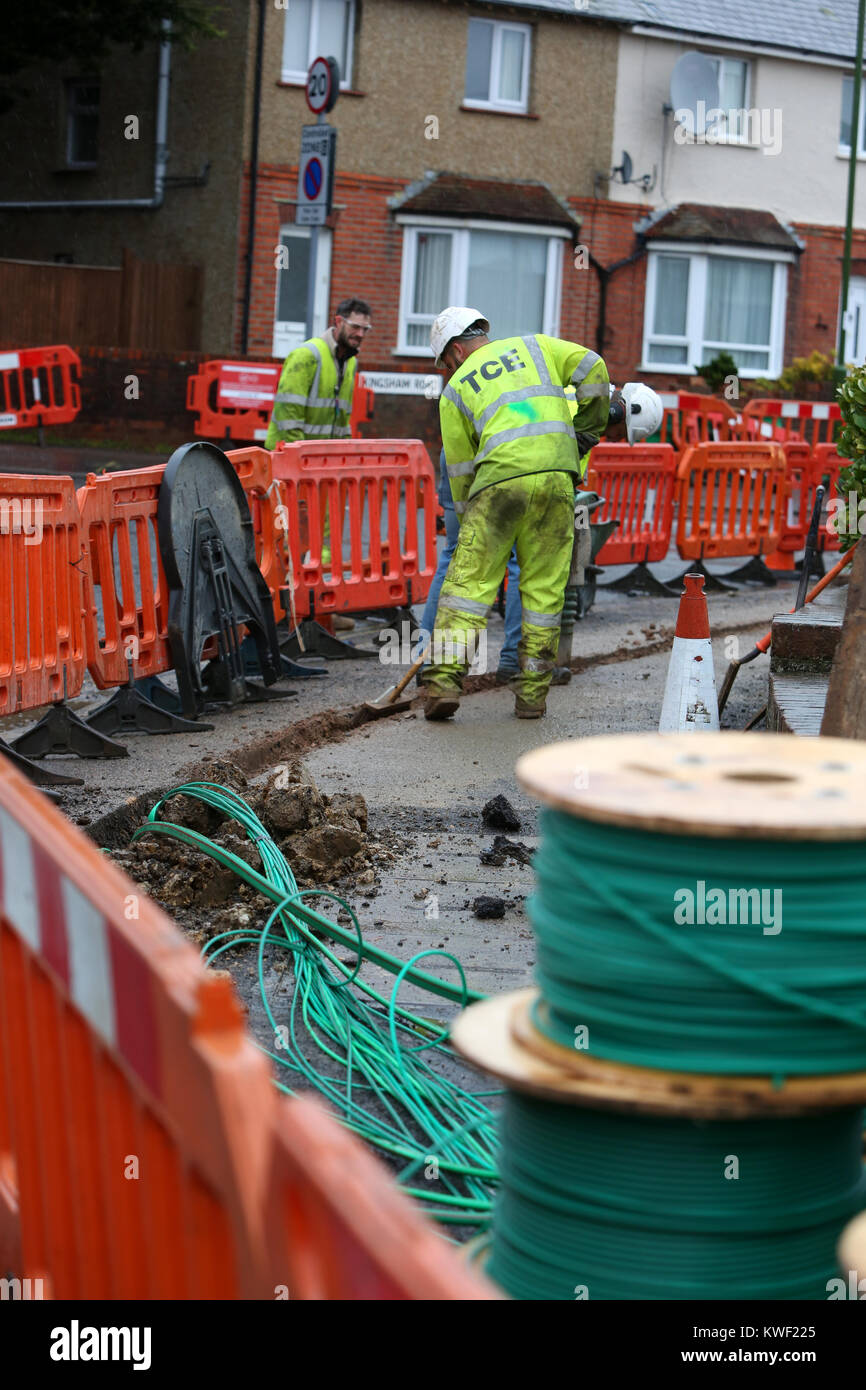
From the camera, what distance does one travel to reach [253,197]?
2508 centimetres

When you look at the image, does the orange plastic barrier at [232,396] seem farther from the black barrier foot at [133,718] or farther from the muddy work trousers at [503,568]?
the black barrier foot at [133,718]

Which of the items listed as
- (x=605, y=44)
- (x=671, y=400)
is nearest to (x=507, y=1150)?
(x=671, y=400)

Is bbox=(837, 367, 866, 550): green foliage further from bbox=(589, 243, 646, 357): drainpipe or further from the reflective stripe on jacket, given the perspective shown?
bbox=(589, 243, 646, 357): drainpipe

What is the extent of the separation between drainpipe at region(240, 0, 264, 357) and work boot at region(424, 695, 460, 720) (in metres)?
16.9

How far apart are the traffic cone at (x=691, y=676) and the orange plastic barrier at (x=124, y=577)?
2.43 m

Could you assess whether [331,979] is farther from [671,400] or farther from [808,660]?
[671,400]

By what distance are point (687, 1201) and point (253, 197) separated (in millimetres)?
24202

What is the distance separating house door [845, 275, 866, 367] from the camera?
99.2 ft

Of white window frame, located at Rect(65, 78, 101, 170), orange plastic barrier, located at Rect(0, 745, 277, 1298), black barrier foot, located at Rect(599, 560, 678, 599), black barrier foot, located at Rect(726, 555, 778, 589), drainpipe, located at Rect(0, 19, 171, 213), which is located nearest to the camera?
orange plastic barrier, located at Rect(0, 745, 277, 1298)

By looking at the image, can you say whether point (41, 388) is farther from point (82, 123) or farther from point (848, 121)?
point (848, 121)

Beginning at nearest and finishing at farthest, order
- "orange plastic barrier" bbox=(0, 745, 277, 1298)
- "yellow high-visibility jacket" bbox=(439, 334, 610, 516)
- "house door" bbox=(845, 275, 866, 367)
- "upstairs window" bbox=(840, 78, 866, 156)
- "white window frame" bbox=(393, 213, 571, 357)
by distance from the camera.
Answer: "orange plastic barrier" bbox=(0, 745, 277, 1298) → "yellow high-visibility jacket" bbox=(439, 334, 610, 516) → "white window frame" bbox=(393, 213, 571, 357) → "upstairs window" bbox=(840, 78, 866, 156) → "house door" bbox=(845, 275, 866, 367)

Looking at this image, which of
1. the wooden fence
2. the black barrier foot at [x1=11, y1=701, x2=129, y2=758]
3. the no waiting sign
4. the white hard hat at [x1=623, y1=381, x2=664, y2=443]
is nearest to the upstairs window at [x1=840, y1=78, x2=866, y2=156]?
the wooden fence

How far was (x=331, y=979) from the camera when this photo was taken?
4.75 m

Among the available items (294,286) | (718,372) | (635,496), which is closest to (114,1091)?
(635,496)
